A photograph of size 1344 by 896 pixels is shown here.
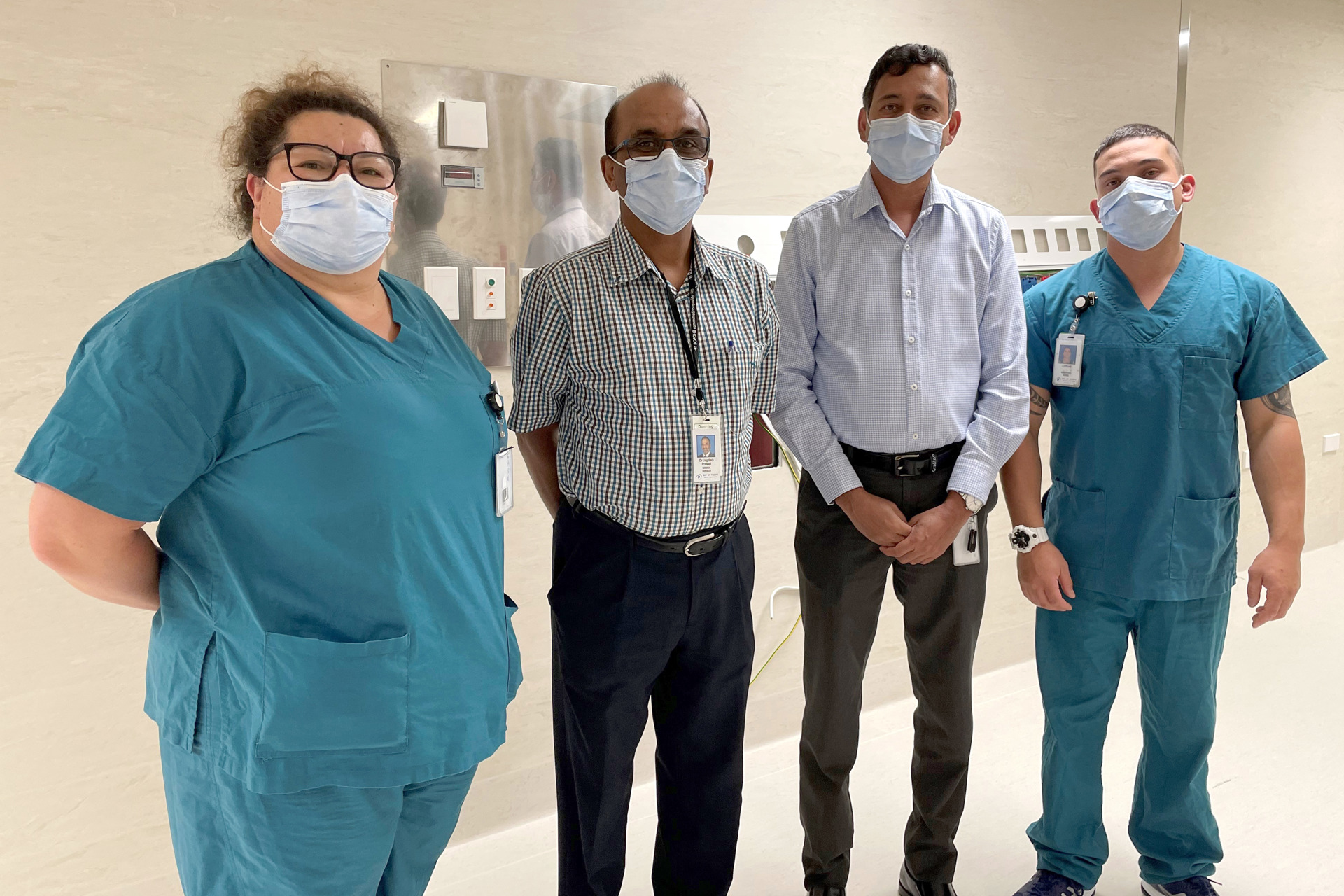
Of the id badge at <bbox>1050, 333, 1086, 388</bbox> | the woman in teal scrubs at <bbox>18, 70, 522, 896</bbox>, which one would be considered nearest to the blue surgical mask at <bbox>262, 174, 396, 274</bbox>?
the woman in teal scrubs at <bbox>18, 70, 522, 896</bbox>

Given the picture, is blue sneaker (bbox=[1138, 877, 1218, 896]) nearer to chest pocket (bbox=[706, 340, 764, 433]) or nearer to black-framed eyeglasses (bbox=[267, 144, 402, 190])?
chest pocket (bbox=[706, 340, 764, 433])

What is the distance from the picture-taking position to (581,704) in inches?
71.1

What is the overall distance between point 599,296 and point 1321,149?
4.82 meters

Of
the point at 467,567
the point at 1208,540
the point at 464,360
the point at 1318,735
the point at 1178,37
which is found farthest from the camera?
the point at 1178,37

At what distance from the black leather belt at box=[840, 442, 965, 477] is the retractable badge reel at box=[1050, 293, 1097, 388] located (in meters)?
0.31

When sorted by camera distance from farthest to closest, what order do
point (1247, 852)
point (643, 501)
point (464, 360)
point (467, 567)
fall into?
point (1247, 852) < point (643, 501) < point (464, 360) < point (467, 567)

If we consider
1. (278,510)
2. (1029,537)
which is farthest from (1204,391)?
(278,510)

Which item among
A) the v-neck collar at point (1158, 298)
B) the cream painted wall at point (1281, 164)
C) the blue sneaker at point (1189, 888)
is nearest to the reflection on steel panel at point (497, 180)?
the v-neck collar at point (1158, 298)

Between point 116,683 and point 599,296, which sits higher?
point 599,296

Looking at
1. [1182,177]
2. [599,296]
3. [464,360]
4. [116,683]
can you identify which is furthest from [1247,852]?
[116,683]

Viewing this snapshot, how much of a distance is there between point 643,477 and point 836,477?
48 cm

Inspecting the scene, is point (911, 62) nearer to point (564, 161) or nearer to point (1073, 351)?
point (1073, 351)

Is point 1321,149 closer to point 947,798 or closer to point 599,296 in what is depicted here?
point 947,798

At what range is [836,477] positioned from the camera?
1976mm
